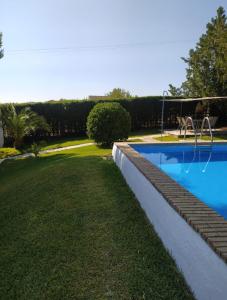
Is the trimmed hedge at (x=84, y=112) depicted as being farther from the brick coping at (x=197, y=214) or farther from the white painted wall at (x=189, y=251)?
the white painted wall at (x=189, y=251)

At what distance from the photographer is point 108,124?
1473 cm

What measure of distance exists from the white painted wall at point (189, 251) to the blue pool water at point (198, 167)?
1.99 metres

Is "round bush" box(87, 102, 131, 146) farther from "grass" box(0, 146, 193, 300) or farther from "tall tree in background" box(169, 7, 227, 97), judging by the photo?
"tall tree in background" box(169, 7, 227, 97)

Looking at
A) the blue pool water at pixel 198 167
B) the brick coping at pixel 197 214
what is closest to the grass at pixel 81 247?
the brick coping at pixel 197 214

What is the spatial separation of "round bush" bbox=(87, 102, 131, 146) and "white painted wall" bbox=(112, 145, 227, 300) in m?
9.58

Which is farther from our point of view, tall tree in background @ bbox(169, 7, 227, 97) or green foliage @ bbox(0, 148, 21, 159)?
tall tree in background @ bbox(169, 7, 227, 97)

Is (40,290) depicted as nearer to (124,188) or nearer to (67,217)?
(67,217)

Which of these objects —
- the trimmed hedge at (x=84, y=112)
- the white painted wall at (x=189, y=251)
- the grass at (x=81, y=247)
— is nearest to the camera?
the white painted wall at (x=189, y=251)

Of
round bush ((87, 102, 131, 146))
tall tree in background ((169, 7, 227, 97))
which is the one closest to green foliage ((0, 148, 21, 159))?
round bush ((87, 102, 131, 146))

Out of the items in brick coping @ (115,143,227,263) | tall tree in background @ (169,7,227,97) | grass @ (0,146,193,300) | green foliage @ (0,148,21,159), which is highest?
tall tree in background @ (169,7,227,97)

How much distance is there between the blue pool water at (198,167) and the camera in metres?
7.33

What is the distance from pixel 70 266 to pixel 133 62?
24.2 metres

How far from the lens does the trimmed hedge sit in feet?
66.4

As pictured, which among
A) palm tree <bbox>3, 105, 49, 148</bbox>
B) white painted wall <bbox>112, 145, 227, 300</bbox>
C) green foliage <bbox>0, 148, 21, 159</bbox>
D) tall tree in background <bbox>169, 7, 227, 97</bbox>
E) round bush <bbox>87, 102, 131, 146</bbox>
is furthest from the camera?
tall tree in background <bbox>169, 7, 227, 97</bbox>
